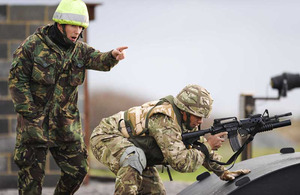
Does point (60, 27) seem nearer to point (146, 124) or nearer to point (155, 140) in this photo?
point (146, 124)

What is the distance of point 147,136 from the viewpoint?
499 centimetres

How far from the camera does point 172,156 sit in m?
4.75

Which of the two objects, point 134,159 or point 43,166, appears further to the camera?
point 43,166

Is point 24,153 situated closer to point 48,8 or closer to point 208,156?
point 208,156

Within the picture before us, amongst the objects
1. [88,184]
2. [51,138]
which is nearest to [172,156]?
[51,138]

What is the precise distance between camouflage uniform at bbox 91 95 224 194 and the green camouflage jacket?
1.50 ft

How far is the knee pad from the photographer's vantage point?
15.9 ft

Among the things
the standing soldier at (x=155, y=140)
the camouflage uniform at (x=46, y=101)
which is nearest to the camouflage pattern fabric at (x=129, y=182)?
the standing soldier at (x=155, y=140)

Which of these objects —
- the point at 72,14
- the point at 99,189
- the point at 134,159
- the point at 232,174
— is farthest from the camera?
the point at 99,189

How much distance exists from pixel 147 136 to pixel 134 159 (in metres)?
0.22

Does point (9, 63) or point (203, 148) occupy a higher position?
point (9, 63)

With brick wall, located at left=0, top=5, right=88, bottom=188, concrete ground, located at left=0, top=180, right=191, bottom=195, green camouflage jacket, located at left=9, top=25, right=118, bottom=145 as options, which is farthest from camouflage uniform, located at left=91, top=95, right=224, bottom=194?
Answer: brick wall, located at left=0, top=5, right=88, bottom=188

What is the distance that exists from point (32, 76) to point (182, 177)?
5.26 metres

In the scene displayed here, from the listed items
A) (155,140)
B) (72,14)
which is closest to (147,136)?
(155,140)
